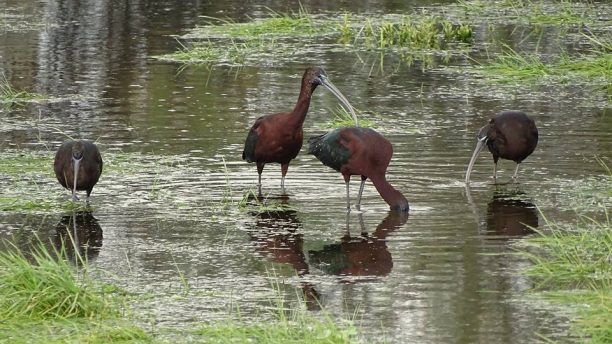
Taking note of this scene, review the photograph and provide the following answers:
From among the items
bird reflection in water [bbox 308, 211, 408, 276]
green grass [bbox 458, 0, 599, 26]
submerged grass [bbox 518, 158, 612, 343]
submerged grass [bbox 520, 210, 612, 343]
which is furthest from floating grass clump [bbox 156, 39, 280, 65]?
submerged grass [bbox 520, 210, 612, 343]

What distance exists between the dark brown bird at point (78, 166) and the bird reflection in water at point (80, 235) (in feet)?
0.79

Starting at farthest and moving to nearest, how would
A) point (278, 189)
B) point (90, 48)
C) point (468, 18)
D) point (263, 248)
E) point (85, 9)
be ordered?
point (85, 9)
point (468, 18)
point (90, 48)
point (278, 189)
point (263, 248)

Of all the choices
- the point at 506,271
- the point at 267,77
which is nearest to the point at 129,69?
the point at 267,77

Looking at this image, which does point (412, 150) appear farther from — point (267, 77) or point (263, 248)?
point (267, 77)

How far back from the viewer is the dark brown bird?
11.0m

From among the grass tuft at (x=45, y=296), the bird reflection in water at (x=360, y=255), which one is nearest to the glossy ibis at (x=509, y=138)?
the bird reflection in water at (x=360, y=255)

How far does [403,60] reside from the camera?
19.4 meters

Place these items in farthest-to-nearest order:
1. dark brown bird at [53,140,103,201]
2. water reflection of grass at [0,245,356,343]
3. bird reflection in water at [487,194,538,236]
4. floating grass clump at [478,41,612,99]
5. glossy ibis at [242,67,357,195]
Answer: floating grass clump at [478,41,612,99] < glossy ibis at [242,67,357,195] < dark brown bird at [53,140,103,201] < bird reflection in water at [487,194,538,236] < water reflection of grass at [0,245,356,343]

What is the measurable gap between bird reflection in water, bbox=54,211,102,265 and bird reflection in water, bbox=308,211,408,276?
1596 millimetres

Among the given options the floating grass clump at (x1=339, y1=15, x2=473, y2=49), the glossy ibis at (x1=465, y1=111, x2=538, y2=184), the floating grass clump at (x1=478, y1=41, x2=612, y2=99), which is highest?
the glossy ibis at (x1=465, y1=111, x2=538, y2=184)

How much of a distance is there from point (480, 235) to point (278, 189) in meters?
2.46

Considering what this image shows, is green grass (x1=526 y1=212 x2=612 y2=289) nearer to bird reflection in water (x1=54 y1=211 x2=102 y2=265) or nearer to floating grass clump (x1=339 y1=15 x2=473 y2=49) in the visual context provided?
bird reflection in water (x1=54 y1=211 x2=102 y2=265)

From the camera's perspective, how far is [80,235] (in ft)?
34.3

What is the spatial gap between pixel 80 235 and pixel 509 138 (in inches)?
154
